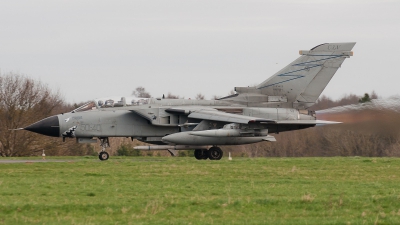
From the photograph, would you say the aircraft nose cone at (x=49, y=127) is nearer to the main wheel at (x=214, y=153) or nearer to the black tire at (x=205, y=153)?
the black tire at (x=205, y=153)

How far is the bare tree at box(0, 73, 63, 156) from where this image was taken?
4166 centimetres

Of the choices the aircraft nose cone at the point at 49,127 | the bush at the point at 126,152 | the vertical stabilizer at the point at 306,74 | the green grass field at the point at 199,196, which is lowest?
the green grass field at the point at 199,196

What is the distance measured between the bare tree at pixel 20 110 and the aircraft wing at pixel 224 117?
1619 cm

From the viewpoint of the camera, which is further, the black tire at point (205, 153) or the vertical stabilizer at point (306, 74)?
the vertical stabilizer at point (306, 74)

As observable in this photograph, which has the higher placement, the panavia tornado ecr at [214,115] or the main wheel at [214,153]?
the panavia tornado ecr at [214,115]

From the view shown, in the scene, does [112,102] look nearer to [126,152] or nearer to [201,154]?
[201,154]

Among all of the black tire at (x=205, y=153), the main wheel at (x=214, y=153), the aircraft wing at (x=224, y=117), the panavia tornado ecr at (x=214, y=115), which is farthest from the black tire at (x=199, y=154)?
the aircraft wing at (x=224, y=117)

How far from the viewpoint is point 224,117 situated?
28.0 meters

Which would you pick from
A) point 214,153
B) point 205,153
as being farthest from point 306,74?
point 205,153

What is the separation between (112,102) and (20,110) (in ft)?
56.0

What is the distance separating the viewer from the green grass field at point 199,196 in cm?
1127

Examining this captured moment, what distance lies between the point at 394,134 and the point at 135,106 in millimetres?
10687

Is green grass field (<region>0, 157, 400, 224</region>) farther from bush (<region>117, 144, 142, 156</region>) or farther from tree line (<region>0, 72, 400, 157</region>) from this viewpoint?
bush (<region>117, 144, 142, 156</region>)

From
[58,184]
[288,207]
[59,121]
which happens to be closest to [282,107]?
[59,121]
